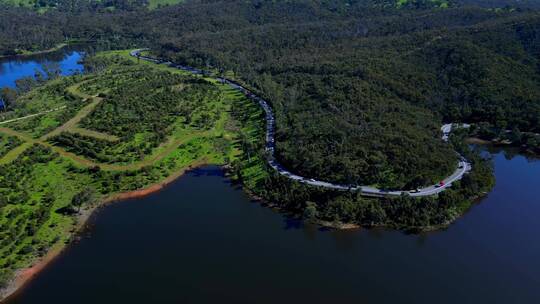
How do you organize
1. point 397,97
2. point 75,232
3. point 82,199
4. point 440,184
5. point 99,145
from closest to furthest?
1. point 75,232
2. point 82,199
3. point 440,184
4. point 99,145
5. point 397,97

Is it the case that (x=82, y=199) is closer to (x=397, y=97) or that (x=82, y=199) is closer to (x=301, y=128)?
(x=301, y=128)

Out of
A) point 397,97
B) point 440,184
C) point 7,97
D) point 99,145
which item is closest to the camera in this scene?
point 440,184

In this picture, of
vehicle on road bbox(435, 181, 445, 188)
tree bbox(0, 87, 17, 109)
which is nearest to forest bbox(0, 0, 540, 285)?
tree bbox(0, 87, 17, 109)

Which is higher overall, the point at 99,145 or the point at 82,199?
the point at 99,145

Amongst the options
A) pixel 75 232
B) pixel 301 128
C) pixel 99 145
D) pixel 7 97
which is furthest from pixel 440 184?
pixel 7 97

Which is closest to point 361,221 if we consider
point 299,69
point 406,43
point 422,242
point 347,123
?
point 422,242

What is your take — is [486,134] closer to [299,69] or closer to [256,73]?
[299,69]

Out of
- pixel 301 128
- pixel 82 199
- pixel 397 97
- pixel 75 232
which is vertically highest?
pixel 397 97
